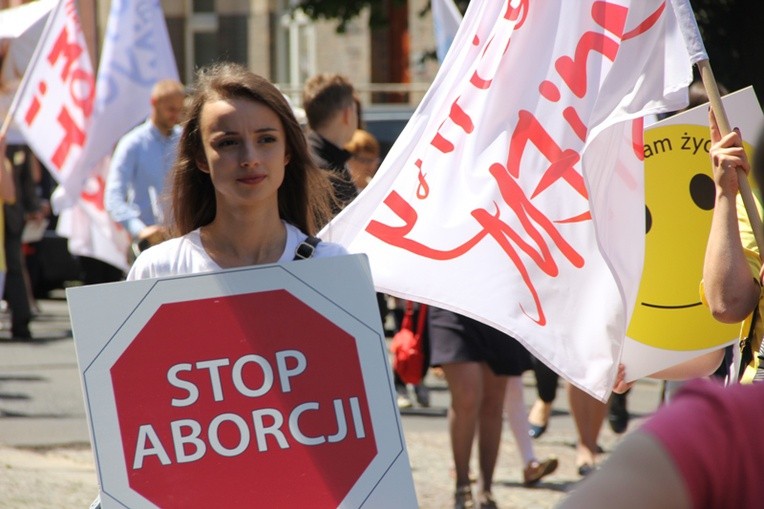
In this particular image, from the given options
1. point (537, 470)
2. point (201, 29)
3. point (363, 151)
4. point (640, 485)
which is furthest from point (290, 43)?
point (640, 485)

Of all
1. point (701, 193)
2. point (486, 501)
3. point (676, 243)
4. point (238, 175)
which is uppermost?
point (238, 175)

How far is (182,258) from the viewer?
325cm

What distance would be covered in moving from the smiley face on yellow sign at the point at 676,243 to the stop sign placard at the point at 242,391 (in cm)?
145

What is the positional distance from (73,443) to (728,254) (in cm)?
496

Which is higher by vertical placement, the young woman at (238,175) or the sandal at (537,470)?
the young woman at (238,175)

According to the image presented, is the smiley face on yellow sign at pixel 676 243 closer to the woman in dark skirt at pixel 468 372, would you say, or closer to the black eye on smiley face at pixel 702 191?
the black eye on smiley face at pixel 702 191

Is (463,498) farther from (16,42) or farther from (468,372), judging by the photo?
(16,42)

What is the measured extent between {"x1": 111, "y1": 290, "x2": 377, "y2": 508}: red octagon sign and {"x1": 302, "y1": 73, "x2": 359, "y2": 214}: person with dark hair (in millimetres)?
3569

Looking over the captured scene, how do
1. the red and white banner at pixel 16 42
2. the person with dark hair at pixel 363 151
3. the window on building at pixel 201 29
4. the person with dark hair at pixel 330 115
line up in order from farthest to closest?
the window on building at pixel 201 29, the red and white banner at pixel 16 42, the person with dark hair at pixel 363 151, the person with dark hair at pixel 330 115

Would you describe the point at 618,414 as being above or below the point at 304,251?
below

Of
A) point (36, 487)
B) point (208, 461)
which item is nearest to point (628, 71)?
point (208, 461)

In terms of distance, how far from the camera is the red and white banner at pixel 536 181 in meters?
3.83

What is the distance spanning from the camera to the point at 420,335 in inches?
259

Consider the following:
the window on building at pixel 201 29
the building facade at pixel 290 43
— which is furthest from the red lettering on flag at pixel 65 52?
the window on building at pixel 201 29
